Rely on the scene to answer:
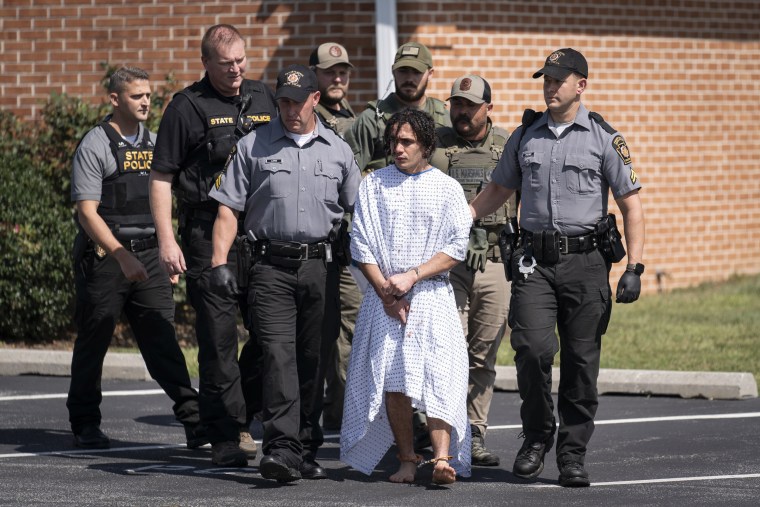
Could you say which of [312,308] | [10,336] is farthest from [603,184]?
[10,336]

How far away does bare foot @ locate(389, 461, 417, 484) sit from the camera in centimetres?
757

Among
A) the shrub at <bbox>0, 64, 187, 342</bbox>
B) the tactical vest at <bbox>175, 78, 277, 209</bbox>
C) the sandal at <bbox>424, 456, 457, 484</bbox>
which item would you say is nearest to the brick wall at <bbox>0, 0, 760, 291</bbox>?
the shrub at <bbox>0, 64, 187, 342</bbox>

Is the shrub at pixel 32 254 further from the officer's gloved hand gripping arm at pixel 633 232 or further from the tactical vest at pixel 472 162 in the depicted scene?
the officer's gloved hand gripping arm at pixel 633 232

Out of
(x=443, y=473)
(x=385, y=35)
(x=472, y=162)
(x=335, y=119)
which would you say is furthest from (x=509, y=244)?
(x=385, y=35)

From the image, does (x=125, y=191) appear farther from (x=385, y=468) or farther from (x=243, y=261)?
(x=385, y=468)

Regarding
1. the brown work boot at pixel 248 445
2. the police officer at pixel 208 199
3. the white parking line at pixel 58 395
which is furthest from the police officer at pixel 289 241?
the white parking line at pixel 58 395

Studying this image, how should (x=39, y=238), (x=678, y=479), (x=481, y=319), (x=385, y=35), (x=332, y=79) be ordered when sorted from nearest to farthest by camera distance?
(x=678, y=479) → (x=481, y=319) → (x=332, y=79) → (x=39, y=238) → (x=385, y=35)

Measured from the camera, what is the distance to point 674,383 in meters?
10.6

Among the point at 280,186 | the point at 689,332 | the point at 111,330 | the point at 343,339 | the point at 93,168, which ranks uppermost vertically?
the point at 93,168

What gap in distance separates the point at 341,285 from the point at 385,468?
5.46 feet

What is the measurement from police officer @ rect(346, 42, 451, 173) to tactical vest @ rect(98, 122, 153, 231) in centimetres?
127

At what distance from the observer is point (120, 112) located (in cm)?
886

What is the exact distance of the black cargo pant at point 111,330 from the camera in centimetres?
871

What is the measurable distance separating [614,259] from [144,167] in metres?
2.88
